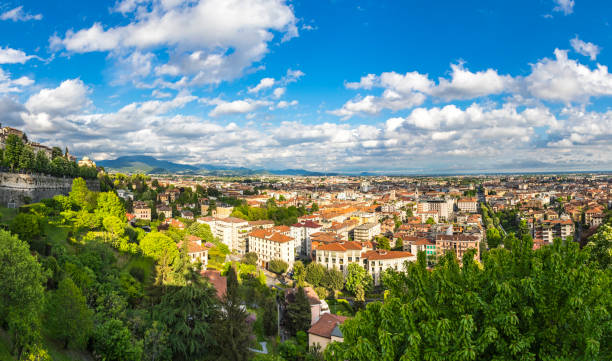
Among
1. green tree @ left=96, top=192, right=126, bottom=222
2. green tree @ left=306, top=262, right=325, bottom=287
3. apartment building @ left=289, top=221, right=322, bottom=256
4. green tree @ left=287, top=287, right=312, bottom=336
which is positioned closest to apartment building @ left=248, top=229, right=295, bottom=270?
apartment building @ left=289, top=221, right=322, bottom=256

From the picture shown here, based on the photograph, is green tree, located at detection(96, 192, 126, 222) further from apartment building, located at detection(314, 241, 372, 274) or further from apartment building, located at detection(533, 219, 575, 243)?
apartment building, located at detection(533, 219, 575, 243)

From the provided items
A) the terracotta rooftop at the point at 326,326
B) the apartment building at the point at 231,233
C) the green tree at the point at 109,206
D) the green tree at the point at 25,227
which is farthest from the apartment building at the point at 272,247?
the green tree at the point at 25,227

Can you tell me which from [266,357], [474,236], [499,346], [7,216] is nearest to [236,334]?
[266,357]

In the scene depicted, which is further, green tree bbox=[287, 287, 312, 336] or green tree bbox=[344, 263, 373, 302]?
green tree bbox=[344, 263, 373, 302]

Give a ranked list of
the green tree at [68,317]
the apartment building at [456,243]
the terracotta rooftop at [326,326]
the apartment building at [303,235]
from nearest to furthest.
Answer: the green tree at [68,317] → the terracotta rooftop at [326,326] → the apartment building at [456,243] → the apartment building at [303,235]

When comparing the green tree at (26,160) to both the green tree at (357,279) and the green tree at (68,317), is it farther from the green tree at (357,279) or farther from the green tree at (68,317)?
the green tree at (357,279)

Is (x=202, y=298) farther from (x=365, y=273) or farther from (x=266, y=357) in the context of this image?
(x=365, y=273)

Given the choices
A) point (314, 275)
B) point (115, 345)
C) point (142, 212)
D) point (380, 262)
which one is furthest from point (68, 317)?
point (142, 212)
